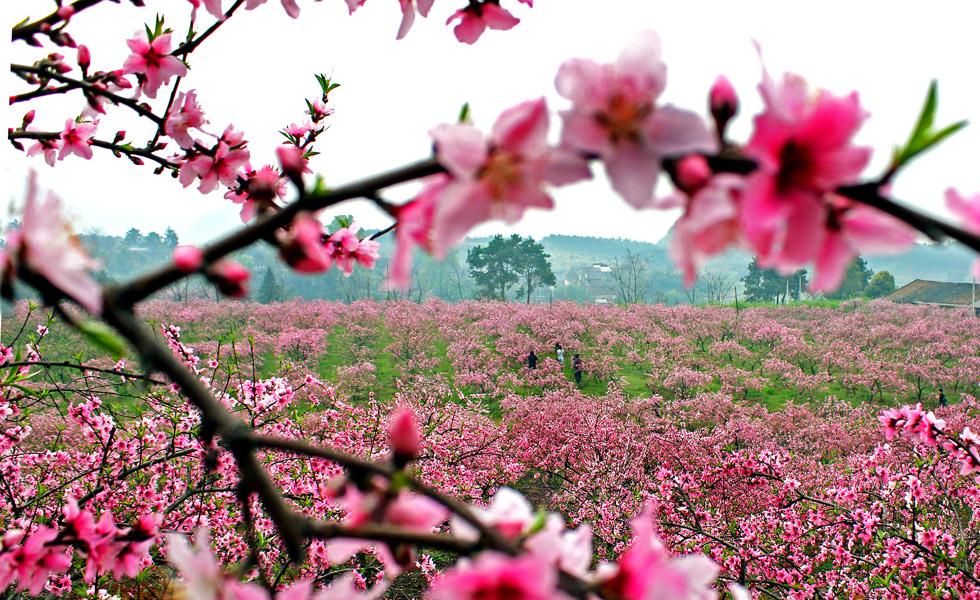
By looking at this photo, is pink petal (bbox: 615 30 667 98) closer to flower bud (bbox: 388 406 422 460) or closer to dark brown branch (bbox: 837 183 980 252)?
dark brown branch (bbox: 837 183 980 252)

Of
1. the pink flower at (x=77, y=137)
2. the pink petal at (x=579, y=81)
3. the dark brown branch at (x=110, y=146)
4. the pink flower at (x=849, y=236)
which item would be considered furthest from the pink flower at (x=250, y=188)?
the pink flower at (x=849, y=236)

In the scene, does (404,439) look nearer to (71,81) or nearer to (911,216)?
(911,216)

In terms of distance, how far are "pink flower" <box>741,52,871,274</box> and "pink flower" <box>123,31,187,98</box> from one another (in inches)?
79.5

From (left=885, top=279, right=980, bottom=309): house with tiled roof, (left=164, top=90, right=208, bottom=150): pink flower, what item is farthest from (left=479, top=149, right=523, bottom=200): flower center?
(left=885, top=279, right=980, bottom=309): house with tiled roof

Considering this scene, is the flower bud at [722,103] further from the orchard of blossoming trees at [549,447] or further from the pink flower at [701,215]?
the orchard of blossoming trees at [549,447]

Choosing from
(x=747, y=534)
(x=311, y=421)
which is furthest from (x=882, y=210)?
(x=311, y=421)

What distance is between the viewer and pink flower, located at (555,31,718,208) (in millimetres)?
594

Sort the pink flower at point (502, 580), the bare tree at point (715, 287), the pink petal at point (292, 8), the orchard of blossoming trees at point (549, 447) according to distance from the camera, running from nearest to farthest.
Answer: the pink flower at point (502, 580) → the pink petal at point (292, 8) → the orchard of blossoming trees at point (549, 447) → the bare tree at point (715, 287)

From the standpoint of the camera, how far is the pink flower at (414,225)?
63cm

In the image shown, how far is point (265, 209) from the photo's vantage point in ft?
2.39

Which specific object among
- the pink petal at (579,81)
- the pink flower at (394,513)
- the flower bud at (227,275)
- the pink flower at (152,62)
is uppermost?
the pink flower at (152,62)

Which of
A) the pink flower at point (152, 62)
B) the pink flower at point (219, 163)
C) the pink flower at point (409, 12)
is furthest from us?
the pink flower at point (219, 163)

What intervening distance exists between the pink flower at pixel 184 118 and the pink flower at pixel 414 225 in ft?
5.35

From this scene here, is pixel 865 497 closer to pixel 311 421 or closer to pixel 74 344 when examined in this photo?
pixel 311 421
